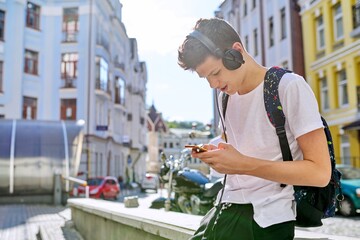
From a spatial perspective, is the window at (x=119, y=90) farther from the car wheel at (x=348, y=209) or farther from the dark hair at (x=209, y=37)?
the dark hair at (x=209, y=37)

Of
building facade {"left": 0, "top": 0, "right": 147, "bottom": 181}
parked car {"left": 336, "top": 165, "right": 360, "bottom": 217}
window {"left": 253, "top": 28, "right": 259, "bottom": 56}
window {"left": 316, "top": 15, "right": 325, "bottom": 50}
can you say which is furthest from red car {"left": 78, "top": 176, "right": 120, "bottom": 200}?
parked car {"left": 336, "top": 165, "right": 360, "bottom": 217}

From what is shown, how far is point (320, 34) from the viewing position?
73.3 ft

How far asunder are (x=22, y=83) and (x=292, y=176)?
32.1 m

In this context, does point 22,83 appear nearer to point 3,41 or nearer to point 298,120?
point 3,41

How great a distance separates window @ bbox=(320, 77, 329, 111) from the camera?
21578 mm

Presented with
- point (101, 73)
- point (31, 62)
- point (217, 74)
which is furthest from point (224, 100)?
point (101, 73)

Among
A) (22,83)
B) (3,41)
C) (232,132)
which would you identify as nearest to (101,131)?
(22,83)

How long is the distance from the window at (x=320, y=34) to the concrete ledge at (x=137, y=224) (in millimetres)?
17173

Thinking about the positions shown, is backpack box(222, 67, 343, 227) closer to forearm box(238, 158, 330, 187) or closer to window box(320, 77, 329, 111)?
forearm box(238, 158, 330, 187)

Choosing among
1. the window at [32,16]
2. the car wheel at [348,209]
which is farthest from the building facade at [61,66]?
the car wheel at [348,209]

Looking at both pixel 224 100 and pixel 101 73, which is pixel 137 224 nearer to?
pixel 224 100

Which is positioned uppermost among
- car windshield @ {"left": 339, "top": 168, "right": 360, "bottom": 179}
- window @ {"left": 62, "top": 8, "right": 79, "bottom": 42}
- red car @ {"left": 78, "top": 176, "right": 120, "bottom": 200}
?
window @ {"left": 62, "top": 8, "right": 79, "bottom": 42}

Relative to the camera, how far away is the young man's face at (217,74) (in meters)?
1.66

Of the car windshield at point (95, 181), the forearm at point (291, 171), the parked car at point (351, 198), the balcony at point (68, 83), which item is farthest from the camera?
the balcony at point (68, 83)
